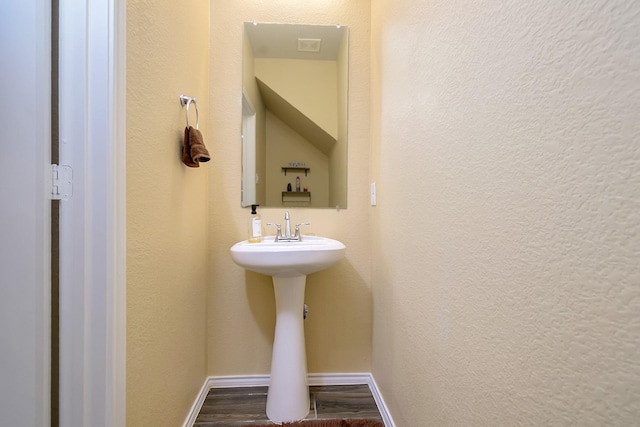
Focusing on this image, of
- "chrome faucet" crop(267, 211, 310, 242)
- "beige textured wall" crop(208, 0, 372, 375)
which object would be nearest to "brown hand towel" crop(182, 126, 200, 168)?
"beige textured wall" crop(208, 0, 372, 375)

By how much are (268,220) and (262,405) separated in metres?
0.93

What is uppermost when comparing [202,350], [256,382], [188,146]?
[188,146]

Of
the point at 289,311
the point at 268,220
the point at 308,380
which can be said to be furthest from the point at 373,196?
the point at 308,380

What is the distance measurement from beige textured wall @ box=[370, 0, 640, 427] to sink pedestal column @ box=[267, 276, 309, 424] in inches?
21.1

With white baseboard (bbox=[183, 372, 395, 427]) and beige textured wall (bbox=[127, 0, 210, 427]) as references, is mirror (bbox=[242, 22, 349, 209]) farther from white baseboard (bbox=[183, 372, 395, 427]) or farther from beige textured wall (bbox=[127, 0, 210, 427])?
white baseboard (bbox=[183, 372, 395, 427])

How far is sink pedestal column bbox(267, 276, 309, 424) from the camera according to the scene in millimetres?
1150

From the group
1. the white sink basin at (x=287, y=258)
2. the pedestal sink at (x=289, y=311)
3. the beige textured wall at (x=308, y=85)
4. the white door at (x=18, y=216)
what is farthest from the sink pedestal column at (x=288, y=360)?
the beige textured wall at (x=308, y=85)

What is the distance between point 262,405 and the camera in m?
1.26

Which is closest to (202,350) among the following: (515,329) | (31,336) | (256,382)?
(256,382)

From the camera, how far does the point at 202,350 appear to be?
4.31ft

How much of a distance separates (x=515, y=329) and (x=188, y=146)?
117 centimetres

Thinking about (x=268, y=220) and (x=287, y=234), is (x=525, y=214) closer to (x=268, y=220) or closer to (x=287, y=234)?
(x=287, y=234)

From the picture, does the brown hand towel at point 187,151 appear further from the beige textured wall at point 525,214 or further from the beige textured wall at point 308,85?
the beige textured wall at point 525,214

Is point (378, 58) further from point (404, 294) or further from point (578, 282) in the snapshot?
point (578, 282)
